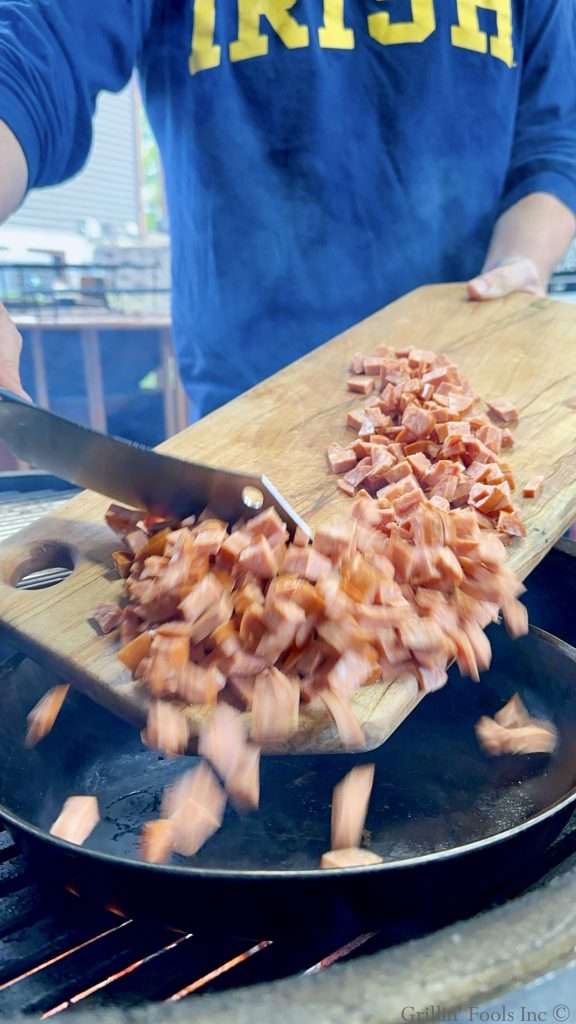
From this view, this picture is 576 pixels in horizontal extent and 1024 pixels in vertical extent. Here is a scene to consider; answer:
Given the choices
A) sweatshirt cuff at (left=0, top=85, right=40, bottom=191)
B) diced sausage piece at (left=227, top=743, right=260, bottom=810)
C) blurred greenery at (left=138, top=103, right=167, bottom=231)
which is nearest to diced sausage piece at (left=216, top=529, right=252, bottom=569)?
diced sausage piece at (left=227, top=743, right=260, bottom=810)

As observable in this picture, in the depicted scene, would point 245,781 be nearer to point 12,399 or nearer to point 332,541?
point 332,541

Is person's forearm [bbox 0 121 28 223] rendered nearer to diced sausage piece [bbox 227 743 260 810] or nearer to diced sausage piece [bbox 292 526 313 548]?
diced sausage piece [bbox 292 526 313 548]

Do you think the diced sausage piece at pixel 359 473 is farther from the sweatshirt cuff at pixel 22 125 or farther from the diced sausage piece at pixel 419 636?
the sweatshirt cuff at pixel 22 125

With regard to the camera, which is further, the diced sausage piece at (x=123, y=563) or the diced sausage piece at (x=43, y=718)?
the diced sausage piece at (x=123, y=563)

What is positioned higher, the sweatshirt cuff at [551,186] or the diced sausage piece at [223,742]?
the sweatshirt cuff at [551,186]

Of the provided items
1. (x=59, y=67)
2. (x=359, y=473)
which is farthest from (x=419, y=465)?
(x=59, y=67)

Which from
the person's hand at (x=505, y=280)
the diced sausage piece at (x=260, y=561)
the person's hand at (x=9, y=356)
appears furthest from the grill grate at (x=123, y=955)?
the person's hand at (x=505, y=280)

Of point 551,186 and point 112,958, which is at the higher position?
point 551,186
